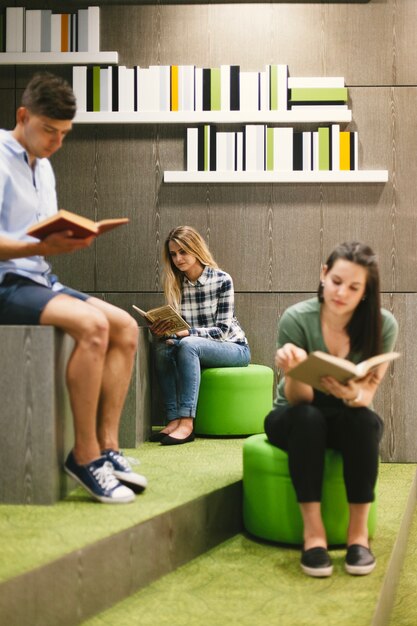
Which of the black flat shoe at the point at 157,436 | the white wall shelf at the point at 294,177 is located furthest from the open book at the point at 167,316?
the white wall shelf at the point at 294,177

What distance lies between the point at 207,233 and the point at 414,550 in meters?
2.35

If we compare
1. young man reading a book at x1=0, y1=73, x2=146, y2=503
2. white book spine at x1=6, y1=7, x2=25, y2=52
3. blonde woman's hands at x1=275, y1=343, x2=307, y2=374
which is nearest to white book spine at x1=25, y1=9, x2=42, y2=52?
white book spine at x1=6, y1=7, x2=25, y2=52

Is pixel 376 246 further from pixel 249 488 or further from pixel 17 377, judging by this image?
pixel 17 377

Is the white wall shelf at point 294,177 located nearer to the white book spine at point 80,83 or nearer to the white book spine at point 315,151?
the white book spine at point 315,151

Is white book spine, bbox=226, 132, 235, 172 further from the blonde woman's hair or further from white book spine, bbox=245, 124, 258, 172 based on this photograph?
the blonde woman's hair

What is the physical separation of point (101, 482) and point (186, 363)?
1.66 m

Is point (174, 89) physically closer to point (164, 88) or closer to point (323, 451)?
point (164, 88)

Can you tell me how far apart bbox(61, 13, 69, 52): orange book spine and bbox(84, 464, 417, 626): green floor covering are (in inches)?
135

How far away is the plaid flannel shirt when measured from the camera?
4762 millimetres

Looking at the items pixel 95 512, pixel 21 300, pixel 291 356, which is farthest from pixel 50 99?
pixel 95 512

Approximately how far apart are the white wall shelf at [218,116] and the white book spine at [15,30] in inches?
23.2

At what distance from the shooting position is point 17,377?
2.91m

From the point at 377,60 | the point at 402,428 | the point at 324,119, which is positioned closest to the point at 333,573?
the point at 402,428

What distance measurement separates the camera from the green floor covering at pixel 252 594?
241cm
